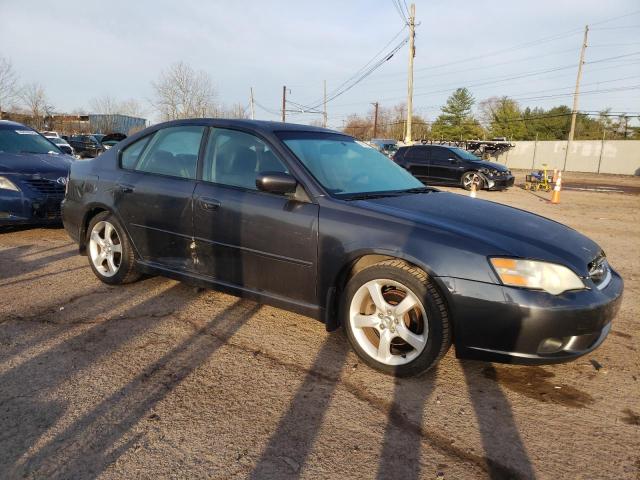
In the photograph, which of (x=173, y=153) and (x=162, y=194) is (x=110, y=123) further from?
(x=162, y=194)

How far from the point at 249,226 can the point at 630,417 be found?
2532 millimetres

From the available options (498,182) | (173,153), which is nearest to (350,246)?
(173,153)

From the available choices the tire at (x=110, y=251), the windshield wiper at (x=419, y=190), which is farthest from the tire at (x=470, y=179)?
the tire at (x=110, y=251)

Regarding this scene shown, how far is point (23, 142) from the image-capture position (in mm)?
7164

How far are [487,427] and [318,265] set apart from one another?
4.43 feet

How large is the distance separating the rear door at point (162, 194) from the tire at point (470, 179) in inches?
545

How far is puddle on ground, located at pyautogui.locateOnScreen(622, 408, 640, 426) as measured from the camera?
247cm

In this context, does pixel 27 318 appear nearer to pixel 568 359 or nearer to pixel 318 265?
pixel 318 265

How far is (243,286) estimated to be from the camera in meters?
3.47

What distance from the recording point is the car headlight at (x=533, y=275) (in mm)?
2584

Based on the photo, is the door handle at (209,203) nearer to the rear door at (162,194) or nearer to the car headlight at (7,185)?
the rear door at (162,194)

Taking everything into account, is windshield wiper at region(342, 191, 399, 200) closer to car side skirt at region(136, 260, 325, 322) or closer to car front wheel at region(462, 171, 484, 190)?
car side skirt at region(136, 260, 325, 322)

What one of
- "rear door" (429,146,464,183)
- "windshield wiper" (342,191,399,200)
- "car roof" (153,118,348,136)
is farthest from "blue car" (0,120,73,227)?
"rear door" (429,146,464,183)

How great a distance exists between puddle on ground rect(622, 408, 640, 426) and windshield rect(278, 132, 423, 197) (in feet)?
6.67
